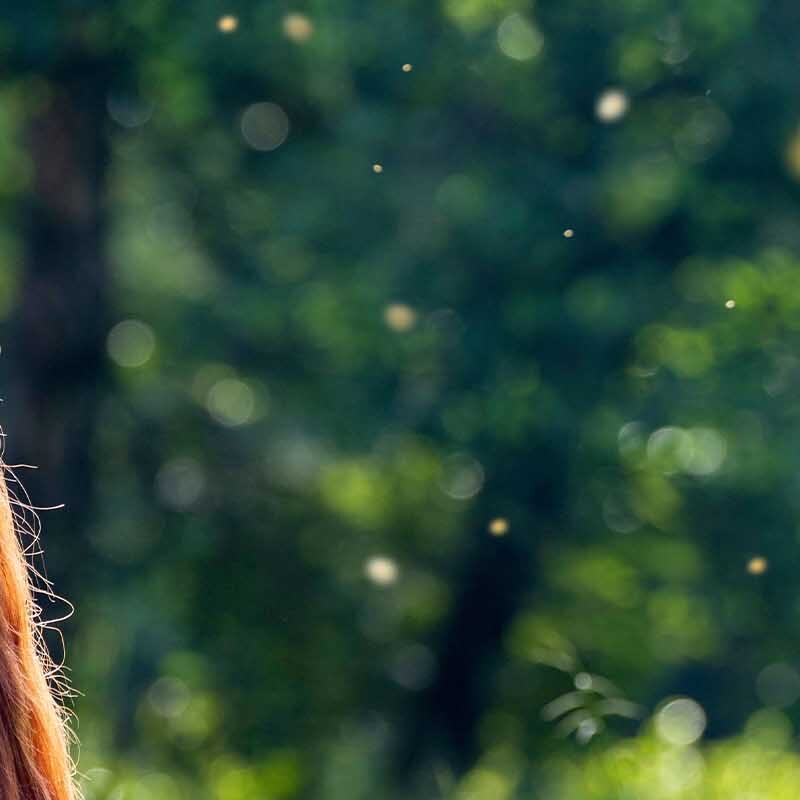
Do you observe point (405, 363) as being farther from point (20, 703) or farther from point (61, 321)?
point (20, 703)

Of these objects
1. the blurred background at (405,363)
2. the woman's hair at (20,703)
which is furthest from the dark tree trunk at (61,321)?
the woman's hair at (20,703)

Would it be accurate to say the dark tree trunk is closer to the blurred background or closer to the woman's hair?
the blurred background

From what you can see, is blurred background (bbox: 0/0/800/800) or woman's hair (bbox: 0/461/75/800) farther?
blurred background (bbox: 0/0/800/800)

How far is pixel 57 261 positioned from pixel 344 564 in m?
2.35

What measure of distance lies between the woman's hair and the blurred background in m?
5.32

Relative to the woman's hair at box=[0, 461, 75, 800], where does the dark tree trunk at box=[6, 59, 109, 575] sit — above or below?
below

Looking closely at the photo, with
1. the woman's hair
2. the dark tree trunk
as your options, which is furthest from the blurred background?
the woman's hair

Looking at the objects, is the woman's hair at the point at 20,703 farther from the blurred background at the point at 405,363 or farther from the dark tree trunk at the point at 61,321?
the dark tree trunk at the point at 61,321

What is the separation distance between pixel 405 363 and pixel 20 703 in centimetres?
599

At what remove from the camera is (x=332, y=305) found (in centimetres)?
744

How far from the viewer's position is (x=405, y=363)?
24.0 feet

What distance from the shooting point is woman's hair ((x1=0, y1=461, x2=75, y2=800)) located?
1.35 meters

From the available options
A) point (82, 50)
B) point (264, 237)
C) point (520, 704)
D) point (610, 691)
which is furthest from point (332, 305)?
point (610, 691)

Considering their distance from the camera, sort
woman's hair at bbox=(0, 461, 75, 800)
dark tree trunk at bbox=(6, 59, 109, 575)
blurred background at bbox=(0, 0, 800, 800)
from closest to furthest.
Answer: woman's hair at bbox=(0, 461, 75, 800), blurred background at bbox=(0, 0, 800, 800), dark tree trunk at bbox=(6, 59, 109, 575)
